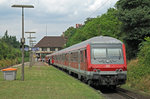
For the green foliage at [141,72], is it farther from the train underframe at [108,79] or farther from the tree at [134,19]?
the tree at [134,19]

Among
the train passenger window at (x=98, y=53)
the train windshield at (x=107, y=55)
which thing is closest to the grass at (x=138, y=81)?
the train windshield at (x=107, y=55)

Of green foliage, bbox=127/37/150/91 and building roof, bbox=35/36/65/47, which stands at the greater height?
building roof, bbox=35/36/65/47

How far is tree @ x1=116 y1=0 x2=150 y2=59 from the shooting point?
25.9 metres

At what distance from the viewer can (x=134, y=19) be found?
25.9 meters

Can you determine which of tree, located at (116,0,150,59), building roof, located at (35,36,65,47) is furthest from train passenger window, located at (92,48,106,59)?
building roof, located at (35,36,65,47)

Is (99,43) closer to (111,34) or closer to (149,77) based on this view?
(149,77)

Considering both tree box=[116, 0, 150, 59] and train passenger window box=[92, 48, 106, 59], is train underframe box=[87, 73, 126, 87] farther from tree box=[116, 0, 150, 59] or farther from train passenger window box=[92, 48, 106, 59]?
tree box=[116, 0, 150, 59]

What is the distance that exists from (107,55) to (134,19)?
32.2 ft

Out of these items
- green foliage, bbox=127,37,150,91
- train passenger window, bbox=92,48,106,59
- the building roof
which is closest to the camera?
train passenger window, bbox=92,48,106,59

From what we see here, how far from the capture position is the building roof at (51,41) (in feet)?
417

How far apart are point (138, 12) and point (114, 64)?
33.4ft

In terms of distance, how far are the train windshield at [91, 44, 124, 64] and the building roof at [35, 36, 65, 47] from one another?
109638 mm

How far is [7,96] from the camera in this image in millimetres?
12891

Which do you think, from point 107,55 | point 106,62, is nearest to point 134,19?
point 107,55
